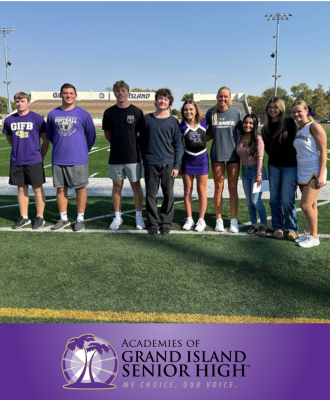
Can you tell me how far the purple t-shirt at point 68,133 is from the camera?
4.76 metres

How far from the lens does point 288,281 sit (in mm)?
3467

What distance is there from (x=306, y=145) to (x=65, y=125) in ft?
10.2

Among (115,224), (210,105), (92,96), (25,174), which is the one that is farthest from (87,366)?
(92,96)

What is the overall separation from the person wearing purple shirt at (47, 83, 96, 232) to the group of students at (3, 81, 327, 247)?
1 cm

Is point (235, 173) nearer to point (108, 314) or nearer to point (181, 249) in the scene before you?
point (181, 249)

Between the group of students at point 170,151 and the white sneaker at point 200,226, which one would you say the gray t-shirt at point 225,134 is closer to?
the group of students at point 170,151

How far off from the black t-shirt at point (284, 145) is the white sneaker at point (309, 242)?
37.3 inches

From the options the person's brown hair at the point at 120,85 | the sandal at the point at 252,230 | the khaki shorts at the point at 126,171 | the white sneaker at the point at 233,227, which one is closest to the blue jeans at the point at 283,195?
the sandal at the point at 252,230

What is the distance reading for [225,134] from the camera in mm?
4699

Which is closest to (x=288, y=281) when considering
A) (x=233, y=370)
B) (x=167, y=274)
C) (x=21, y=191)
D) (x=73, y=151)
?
(x=167, y=274)

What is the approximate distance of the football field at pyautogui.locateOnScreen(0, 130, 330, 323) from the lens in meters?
2.92

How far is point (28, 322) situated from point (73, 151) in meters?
2.64

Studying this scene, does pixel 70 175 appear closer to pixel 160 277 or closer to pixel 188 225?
pixel 188 225

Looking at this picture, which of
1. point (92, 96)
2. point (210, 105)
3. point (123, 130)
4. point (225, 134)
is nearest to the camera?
point (225, 134)
